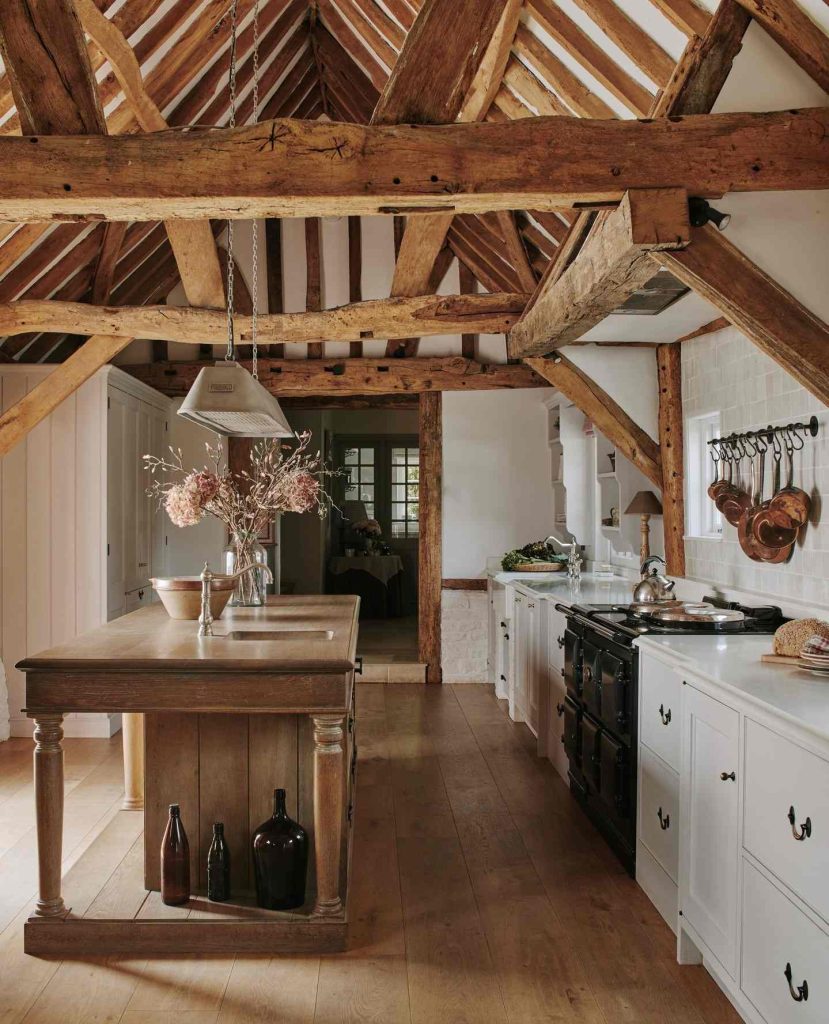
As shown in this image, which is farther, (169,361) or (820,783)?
(169,361)

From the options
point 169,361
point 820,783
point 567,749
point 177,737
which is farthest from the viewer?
point 169,361

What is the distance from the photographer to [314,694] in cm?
294

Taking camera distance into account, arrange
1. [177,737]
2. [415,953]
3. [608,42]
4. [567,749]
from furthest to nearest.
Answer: [567,749] < [608,42] < [177,737] < [415,953]

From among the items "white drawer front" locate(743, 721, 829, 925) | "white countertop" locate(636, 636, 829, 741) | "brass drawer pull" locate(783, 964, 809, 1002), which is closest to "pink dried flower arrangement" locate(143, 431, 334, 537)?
"white countertop" locate(636, 636, 829, 741)

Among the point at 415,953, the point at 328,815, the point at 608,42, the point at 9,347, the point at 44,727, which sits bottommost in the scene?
the point at 415,953

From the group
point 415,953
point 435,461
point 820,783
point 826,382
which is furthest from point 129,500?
point 820,783

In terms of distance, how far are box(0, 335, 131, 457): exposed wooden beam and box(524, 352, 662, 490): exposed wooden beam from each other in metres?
2.70

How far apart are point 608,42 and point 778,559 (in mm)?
2184

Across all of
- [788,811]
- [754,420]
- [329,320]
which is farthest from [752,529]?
[329,320]

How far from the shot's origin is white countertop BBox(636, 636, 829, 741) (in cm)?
218

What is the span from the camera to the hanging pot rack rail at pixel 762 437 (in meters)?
3.61

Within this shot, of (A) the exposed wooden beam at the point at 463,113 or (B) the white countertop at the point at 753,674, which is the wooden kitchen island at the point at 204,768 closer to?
(B) the white countertop at the point at 753,674

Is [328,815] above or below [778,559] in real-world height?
below

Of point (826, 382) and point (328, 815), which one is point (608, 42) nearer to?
point (826, 382)
